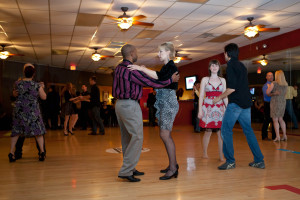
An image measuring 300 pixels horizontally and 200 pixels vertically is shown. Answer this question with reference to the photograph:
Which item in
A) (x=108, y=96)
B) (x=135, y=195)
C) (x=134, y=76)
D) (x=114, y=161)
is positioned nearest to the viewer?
(x=135, y=195)

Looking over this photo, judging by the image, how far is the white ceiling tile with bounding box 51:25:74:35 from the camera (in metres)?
7.59

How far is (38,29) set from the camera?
7770mm

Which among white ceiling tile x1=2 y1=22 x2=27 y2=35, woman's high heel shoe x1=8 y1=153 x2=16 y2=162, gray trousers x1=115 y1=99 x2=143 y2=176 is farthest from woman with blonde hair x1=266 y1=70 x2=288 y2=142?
white ceiling tile x1=2 y1=22 x2=27 y2=35

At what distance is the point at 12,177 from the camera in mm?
3096

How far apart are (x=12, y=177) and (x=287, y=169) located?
3121mm

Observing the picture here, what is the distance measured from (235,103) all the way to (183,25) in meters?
4.74

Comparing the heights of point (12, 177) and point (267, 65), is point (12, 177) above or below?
below

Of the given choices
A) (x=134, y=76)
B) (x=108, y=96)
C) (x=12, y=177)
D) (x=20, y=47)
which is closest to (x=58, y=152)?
(x=12, y=177)

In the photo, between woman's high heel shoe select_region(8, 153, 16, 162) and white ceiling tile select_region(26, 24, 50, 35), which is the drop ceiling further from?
woman's high heel shoe select_region(8, 153, 16, 162)

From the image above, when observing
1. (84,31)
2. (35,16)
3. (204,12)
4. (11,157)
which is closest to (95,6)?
(35,16)

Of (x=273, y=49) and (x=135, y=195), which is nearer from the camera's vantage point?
(x=135, y=195)

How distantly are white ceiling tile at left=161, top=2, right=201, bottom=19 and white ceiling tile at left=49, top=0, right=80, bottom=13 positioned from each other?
1969 mm

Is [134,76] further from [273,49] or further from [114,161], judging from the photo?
[273,49]

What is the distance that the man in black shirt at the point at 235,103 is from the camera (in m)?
3.29
